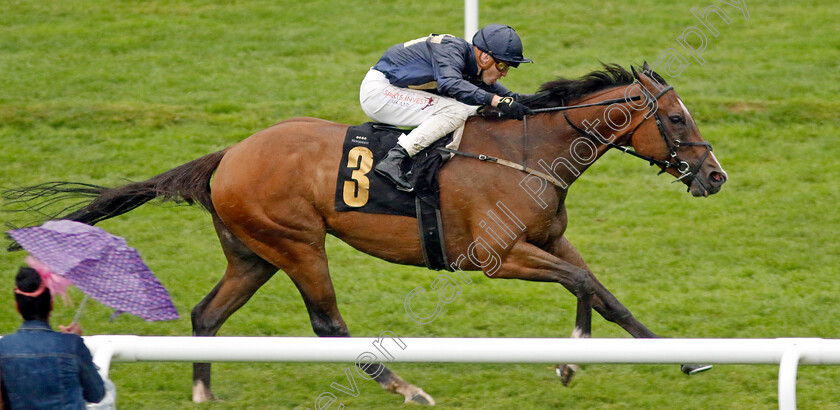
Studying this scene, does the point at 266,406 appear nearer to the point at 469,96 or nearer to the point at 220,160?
the point at 220,160

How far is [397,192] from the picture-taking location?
16.9ft

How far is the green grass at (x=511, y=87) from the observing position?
552 cm

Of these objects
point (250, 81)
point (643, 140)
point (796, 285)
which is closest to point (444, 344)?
point (643, 140)

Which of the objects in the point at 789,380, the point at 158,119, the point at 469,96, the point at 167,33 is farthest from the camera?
the point at 167,33

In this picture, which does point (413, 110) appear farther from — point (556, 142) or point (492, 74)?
point (556, 142)

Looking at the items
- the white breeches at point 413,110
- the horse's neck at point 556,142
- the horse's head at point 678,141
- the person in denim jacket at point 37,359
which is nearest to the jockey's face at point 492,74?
the white breeches at point 413,110

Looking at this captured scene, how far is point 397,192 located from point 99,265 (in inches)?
75.3

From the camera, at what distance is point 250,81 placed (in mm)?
10852

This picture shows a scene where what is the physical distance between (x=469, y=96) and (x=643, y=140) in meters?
0.94

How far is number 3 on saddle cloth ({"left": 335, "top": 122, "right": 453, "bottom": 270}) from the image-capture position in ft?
16.9

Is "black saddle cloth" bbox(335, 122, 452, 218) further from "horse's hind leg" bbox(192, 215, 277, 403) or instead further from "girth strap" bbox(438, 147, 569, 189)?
"horse's hind leg" bbox(192, 215, 277, 403)

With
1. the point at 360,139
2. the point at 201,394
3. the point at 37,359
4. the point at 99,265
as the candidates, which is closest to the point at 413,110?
the point at 360,139

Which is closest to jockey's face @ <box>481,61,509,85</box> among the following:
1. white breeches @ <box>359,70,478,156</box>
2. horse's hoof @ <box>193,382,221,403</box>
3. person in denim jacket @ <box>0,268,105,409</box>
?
white breeches @ <box>359,70,478,156</box>

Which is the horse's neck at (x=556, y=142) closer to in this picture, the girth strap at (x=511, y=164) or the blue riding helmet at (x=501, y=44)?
the girth strap at (x=511, y=164)
